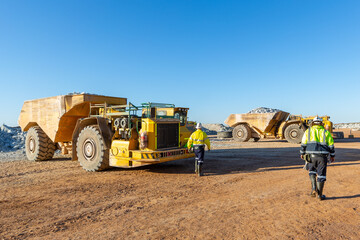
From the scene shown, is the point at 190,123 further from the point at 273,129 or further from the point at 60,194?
the point at 273,129

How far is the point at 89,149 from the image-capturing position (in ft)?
26.9

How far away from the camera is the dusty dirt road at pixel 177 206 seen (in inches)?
142

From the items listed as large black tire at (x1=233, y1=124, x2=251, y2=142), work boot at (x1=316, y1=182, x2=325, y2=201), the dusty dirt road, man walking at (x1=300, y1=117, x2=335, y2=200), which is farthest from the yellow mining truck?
work boot at (x1=316, y1=182, x2=325, y2=201)

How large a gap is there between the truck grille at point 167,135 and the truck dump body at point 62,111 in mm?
2811

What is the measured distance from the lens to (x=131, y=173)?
7977mm

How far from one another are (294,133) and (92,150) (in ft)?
48.9

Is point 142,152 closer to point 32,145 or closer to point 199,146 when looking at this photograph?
point 199,146

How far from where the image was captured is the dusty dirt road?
3.62 m

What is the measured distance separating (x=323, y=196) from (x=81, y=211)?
4.46 m

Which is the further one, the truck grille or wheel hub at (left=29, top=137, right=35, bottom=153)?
wheel hub at (left=29, top=137, right=35, bottom=153)

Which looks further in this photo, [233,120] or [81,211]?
[233,120]

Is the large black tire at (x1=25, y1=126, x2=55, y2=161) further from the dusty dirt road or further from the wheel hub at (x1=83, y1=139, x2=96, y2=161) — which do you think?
the wheel hub at (x1=83, y1=139, x2=96, y2=161)

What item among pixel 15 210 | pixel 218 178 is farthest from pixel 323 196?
pixel 15 210

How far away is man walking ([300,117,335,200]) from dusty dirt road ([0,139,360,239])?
0.31m
